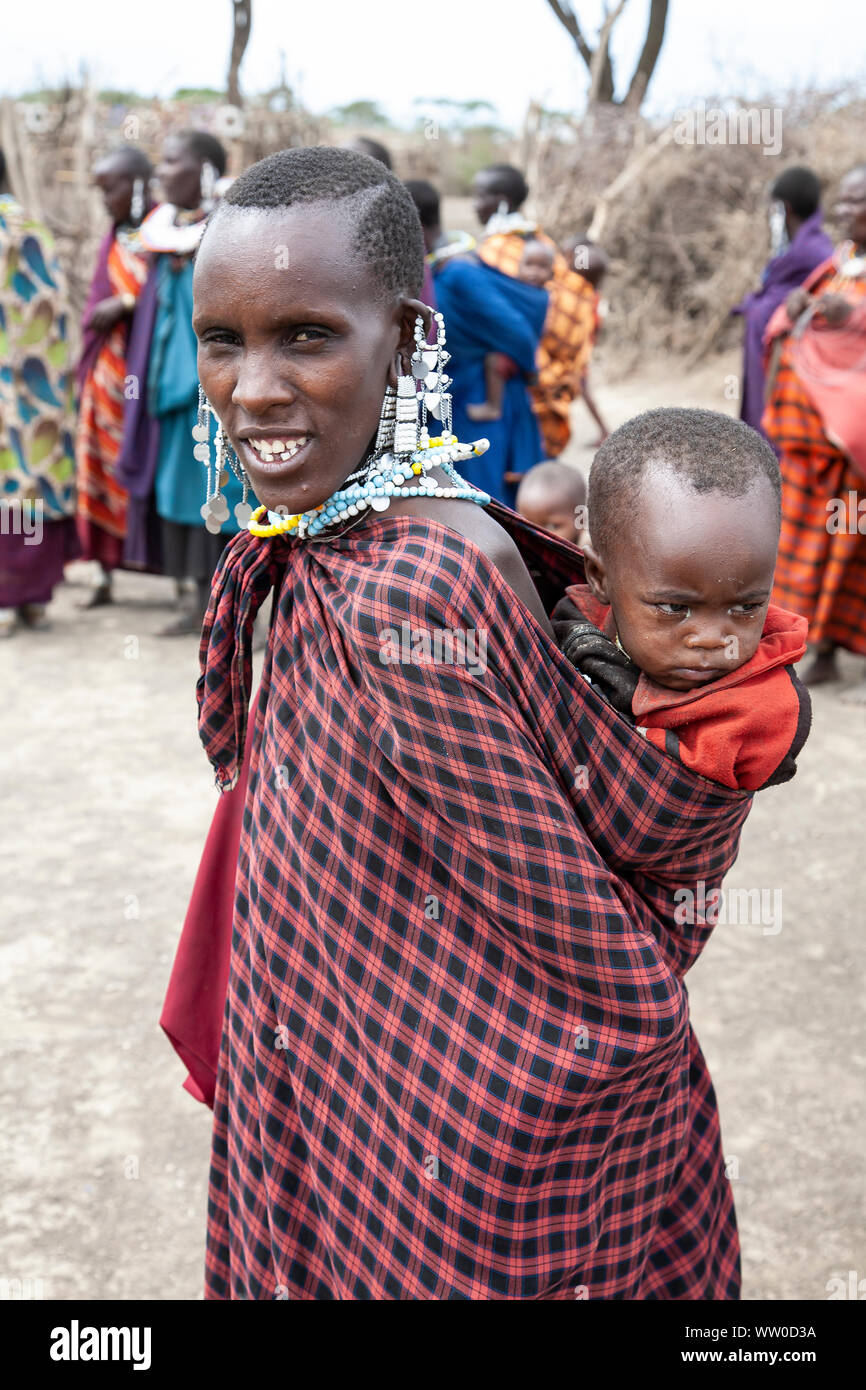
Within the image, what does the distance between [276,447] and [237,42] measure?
38.6 feet

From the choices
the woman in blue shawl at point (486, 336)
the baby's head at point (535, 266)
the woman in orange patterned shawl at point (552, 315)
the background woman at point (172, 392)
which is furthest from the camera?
the woman in orange patterned shawl at point (552, 315)

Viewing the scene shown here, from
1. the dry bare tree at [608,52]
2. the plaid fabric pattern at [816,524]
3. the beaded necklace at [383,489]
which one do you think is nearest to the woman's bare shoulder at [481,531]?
the beaded necklace at [383,489]

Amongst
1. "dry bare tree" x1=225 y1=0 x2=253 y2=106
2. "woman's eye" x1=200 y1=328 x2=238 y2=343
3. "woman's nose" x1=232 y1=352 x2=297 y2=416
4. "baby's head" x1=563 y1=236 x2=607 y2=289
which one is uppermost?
"dry bare tree" x1=225 y1=0 x2=253 y2=106

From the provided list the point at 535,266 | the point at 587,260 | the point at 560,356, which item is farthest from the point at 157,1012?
the point at 587,260

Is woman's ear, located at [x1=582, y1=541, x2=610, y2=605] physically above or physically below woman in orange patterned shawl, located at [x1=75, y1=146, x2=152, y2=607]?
above

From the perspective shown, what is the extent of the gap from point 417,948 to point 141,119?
1166 cm

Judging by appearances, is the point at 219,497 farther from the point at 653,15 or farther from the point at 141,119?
the point at 653,15

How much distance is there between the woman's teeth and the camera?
1218 millimetres

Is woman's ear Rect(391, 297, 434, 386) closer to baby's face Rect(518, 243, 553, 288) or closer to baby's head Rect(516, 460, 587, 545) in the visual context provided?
baby's head Rect(516, 460, 587, 545)

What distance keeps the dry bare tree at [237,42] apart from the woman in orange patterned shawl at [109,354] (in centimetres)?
587

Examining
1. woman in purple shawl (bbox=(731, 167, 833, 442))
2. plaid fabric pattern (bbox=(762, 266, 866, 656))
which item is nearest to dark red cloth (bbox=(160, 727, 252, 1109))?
plaid fabric pattern (bbox=(762, 266, 866, 656))

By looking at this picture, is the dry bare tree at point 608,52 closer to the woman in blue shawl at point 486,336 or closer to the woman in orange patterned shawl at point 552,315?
the woman in orange patterned shawl at point 552,315

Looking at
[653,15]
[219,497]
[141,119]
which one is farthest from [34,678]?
[653,15]

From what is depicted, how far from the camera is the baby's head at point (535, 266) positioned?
5.49 meters
